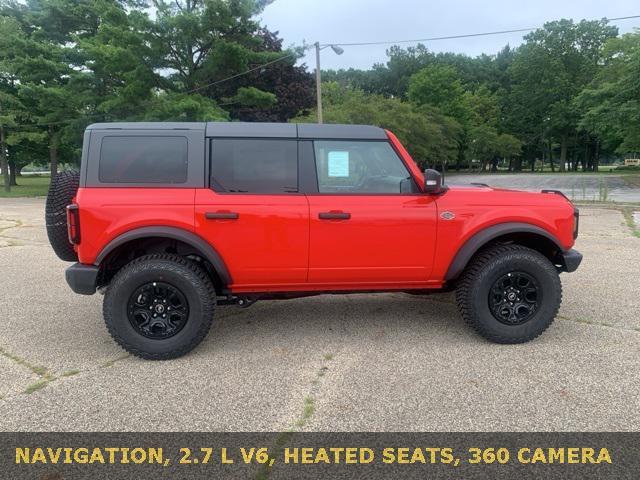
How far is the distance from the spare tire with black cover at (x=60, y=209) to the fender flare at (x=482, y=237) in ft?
10.3

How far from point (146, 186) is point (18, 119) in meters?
27.7

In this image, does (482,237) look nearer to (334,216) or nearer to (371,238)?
(371,238)

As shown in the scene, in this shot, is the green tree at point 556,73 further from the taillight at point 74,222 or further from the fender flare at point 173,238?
the taillight at point 74,222

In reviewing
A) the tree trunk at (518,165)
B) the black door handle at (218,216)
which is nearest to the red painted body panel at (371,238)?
the black door handle at (218,216)

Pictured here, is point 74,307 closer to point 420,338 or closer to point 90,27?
point 420,338

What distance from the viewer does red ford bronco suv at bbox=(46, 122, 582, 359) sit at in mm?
3535

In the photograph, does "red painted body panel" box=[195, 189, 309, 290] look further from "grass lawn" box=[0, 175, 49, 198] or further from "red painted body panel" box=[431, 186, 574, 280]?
"grass lawn" box=[0, 175, 49, 198]

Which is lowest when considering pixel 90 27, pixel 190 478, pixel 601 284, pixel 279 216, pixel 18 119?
pixel 190 478

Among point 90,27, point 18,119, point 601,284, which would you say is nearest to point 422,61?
point 90,27

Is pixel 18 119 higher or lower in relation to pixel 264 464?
higher

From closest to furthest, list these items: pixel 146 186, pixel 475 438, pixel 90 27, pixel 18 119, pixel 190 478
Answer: pixel 190 478 < pixel 475 438 < pixel 146 186 < pixel 18 119 < pixel 90 27

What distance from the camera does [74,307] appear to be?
507cm

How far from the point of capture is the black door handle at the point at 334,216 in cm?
363

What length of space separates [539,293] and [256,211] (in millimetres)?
2357
